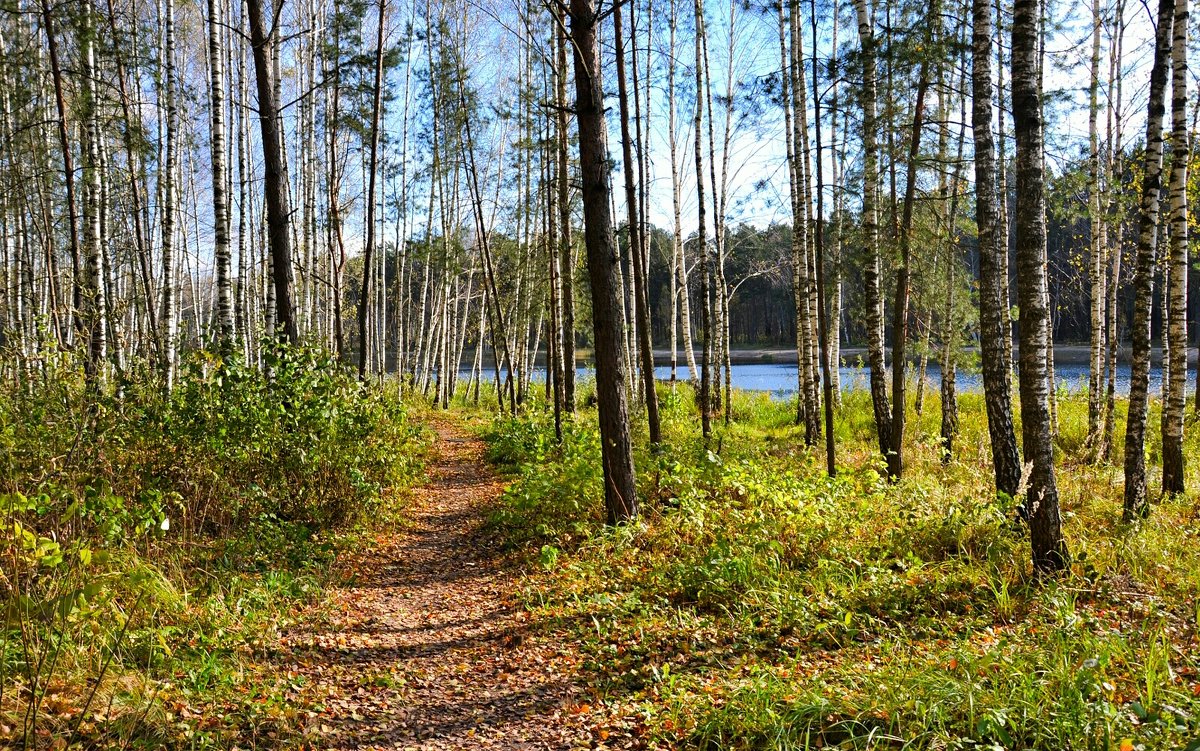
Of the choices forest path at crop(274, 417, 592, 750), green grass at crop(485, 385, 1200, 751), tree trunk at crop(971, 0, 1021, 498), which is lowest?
forest path at crop(274, 417, 592, 750)

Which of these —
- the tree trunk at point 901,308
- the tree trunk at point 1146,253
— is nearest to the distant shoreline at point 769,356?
the tree trunk at point 901,308

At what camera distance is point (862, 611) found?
4.23 m

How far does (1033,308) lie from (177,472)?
6886 mm

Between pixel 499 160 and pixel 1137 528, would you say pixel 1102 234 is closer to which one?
pixel 1137 528

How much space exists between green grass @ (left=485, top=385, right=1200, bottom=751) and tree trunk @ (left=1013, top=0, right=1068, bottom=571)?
277mm

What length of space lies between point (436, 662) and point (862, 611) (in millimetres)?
2840

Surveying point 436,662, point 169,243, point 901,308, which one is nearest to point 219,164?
point 169,243

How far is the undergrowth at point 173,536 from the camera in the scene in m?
2.74

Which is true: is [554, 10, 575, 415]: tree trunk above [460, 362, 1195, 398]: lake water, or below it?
above

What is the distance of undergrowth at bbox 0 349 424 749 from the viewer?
2.74 m

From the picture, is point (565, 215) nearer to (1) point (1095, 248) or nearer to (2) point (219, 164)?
(2) point (219, 164)

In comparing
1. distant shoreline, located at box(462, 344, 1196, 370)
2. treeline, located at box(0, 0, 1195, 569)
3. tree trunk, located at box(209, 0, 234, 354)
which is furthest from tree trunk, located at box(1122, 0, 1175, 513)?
distant shoreline, located at box(462, 344, 1196, 370)

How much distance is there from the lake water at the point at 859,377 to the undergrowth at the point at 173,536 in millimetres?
11184

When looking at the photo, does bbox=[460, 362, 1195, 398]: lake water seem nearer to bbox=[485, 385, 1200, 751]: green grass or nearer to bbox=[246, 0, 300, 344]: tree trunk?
bbox=[485, 385, 1200, 751]: green grass
